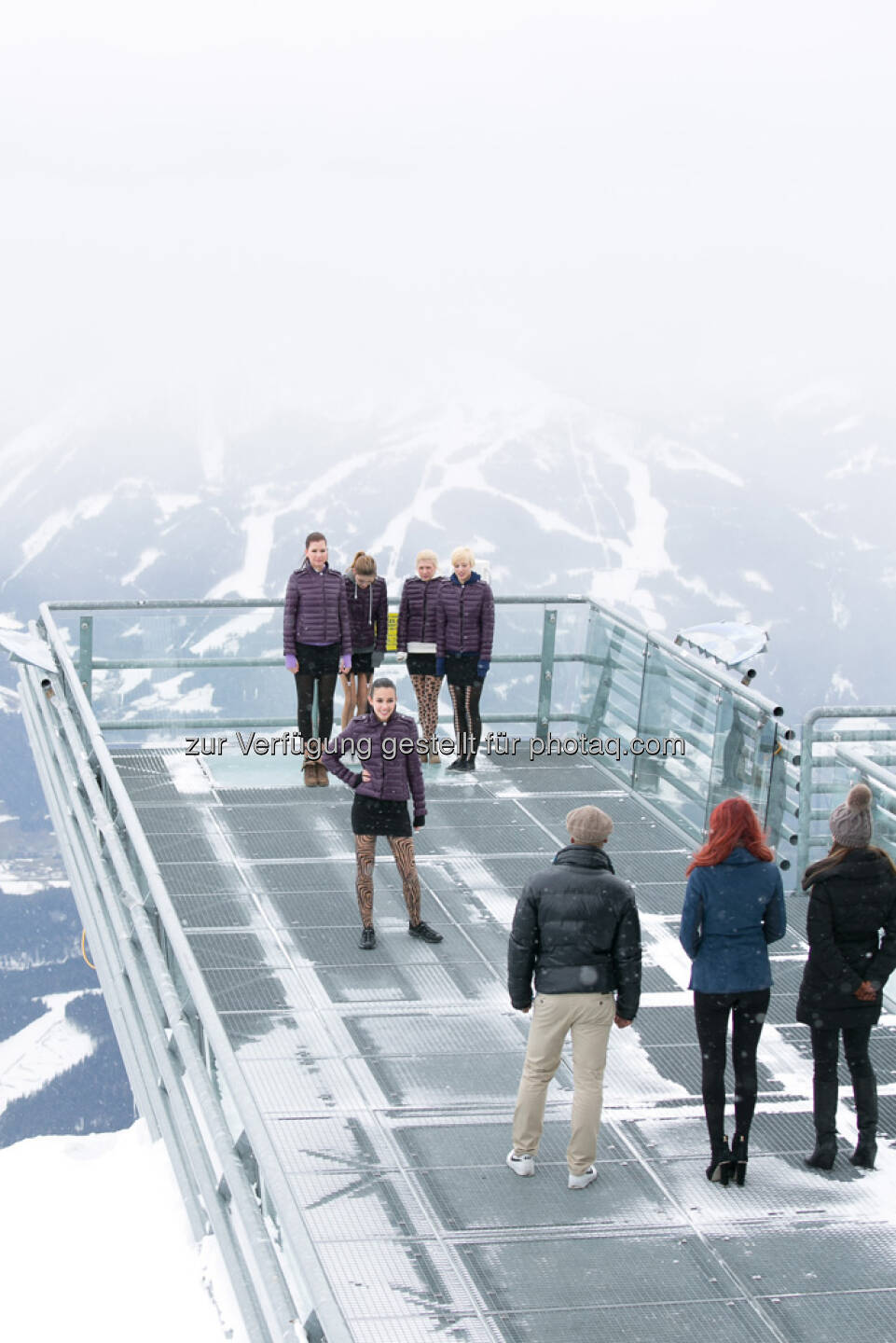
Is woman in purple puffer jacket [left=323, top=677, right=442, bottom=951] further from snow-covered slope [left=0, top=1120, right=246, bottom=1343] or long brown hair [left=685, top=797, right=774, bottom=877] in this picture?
long brown hair [left=685, top=797, right=774, bottom=877]

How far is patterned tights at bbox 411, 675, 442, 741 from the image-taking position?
13.4 m

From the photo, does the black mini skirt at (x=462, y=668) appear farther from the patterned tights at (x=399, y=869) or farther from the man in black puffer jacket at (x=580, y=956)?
the man in black puffer jacket at (x=580, y=956)

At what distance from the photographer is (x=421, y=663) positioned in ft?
43.5

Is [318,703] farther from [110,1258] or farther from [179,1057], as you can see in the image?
[179,1057]

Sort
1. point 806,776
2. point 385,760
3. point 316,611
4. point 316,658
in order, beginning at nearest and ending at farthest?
1. point 385,760
2. point 806,776
3. point 316,611
4. point 316,658

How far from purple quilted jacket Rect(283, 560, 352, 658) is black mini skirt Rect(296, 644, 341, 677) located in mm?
54

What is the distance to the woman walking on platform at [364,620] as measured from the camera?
514 inches

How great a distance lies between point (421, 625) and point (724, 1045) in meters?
6.66

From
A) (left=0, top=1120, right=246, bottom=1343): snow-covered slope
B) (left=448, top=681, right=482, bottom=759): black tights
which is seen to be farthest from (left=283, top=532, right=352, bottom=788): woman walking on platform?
(left=0, top=1120, right=246, bottom=1343): snow-covered slope

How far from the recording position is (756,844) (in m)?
6.73

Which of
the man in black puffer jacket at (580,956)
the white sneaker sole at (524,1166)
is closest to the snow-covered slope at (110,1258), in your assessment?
the white sneaker sole at (524,1166)

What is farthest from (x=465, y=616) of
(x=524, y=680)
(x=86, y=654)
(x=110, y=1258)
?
(x=110, y=1258)

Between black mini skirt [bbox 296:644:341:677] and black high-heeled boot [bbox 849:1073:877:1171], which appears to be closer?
black high-heeled boot [bbox 849:1073:877:1171]

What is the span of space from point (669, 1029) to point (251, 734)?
6.39m
